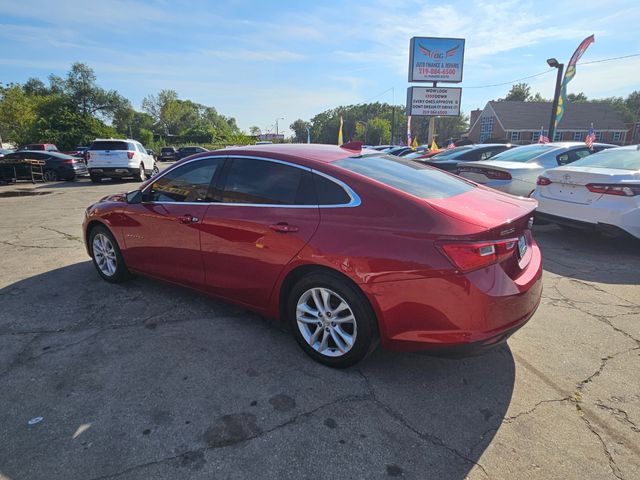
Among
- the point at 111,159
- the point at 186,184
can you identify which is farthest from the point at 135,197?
the point at 111,159

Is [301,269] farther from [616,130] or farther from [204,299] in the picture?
[616,130]

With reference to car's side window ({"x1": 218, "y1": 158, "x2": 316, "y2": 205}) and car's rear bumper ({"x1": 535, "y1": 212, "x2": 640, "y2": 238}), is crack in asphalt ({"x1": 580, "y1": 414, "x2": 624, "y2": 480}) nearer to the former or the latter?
car's side window ({"x1": 218, "y1": 158, "x2": 316, "y2": 205})

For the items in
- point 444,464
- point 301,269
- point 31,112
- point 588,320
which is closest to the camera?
point 444,464

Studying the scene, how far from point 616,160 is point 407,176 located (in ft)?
15.5

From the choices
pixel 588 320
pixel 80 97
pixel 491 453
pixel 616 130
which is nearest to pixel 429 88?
pixel 588 320

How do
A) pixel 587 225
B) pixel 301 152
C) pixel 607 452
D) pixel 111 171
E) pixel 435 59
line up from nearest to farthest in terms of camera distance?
1. pixel 607 452
2. pixel 301 152
3. pixel 587 225
4. pixel 111 171
5. pixel 435 59

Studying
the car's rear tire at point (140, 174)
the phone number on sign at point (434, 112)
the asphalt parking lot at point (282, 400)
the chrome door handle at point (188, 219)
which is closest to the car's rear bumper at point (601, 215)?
the asphalt parking lot at point (282, 400)

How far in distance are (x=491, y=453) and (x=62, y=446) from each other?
2.36m

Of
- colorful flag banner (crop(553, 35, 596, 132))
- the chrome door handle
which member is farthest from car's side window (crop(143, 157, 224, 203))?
colorful flag banner (crop(553, 35, 596, 132))

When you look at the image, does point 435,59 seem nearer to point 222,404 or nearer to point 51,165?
point 51,165

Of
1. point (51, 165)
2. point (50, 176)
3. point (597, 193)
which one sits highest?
point (597, 193)

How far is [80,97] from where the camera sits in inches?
2459

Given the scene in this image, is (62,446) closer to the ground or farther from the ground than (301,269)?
closer to the ground

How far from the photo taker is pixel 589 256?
18.6 ft
